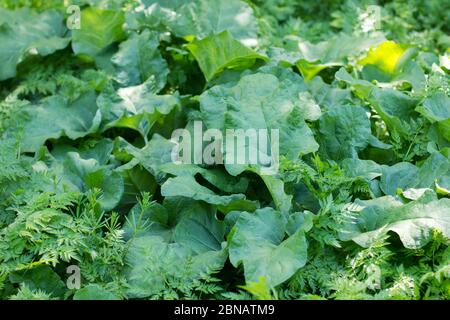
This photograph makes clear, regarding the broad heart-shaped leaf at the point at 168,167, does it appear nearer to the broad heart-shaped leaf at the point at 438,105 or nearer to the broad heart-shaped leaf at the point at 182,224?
the broad heart-shaped leaf at the point at 182,224

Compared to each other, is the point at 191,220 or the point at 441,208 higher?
the point at 441,208

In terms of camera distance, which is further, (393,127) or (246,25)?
(246,25)

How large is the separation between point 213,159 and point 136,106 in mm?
734

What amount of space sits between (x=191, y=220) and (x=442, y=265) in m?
1.04

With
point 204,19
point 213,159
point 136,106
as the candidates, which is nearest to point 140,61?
point 136,106

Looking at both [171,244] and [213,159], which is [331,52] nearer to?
Result: [213,159]

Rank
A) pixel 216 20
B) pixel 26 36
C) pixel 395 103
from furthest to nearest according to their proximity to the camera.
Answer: pixel 26 36 → pixel 216 20 → pixel 395 103

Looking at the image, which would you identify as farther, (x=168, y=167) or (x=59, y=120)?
(x=59, y=120)

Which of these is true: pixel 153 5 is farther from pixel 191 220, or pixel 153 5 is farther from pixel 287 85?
pixel 191 220

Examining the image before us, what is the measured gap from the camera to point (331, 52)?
397cm

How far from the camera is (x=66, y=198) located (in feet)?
9.25

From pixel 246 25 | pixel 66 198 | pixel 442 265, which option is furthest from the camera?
pixel 246 25
